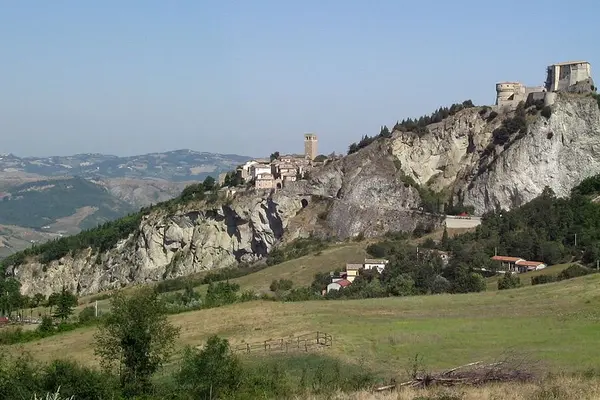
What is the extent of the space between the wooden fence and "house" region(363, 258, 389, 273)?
4065cm

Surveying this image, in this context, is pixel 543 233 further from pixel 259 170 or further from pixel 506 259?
pixel 259 170

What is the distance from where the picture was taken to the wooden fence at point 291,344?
1340 inches

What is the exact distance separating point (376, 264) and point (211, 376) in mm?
57181

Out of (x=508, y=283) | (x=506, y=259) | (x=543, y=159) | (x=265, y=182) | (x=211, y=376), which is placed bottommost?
(x=508, y=283)

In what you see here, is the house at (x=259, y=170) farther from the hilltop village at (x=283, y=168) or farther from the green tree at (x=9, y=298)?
the green tree at (x=9, y=298)

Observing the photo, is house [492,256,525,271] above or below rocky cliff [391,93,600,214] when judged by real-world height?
below

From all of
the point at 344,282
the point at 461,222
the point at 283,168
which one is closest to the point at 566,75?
the point at 461,222

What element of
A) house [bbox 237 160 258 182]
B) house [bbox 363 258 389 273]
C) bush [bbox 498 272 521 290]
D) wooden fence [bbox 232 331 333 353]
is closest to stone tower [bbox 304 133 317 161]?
house [bbox 237 160 258 182]

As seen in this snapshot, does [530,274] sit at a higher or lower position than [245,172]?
lower

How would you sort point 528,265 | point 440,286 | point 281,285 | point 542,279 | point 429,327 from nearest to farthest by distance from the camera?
point 429,327, point 542,279, point 440,286, point 528,265, point 281,285

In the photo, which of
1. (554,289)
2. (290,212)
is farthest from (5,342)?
(290,212)

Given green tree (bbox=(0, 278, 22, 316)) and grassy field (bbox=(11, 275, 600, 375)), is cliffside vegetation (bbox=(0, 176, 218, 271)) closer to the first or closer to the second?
green tree (bbox=(0, 278, 22, 316))

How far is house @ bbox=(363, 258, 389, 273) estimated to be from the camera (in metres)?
77.6

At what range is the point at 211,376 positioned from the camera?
23.2 m
